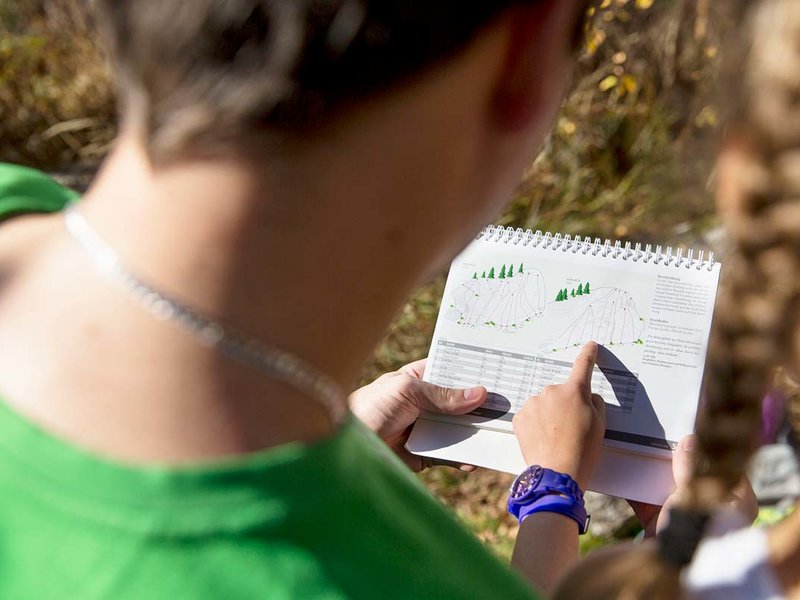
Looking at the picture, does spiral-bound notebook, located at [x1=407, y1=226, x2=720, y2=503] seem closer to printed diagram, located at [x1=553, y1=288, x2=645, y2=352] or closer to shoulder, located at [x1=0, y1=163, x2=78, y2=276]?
printed diagram, located at [x1=553, y1=288, x2=645, y2=352]

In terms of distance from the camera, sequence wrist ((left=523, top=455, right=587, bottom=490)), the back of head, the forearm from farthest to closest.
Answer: wrist ((left=523, top=455, right=587, bottom=490)), the forearm, the back of head

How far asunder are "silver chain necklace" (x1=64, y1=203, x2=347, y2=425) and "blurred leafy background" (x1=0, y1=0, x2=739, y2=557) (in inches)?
65.9

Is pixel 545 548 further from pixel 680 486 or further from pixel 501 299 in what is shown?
pixel 501 299

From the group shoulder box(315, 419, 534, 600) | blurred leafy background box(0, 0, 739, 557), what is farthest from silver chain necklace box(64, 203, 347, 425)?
blurred leafy background box(0, 0, 739, 557)

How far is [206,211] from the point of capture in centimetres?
64

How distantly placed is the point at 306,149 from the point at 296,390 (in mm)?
204

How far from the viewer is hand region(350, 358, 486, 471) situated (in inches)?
57.6

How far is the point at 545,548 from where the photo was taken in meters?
1.30

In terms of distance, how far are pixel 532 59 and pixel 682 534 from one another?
1.41 feet

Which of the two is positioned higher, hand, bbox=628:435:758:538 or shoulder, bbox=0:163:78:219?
shoulder, bbox=0:163:78:219

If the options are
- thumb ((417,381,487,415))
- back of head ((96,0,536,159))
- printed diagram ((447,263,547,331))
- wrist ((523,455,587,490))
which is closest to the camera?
back of head ((96,0,536,159))

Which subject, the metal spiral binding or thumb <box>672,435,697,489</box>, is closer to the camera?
thumb <box>672,435,697,489</box>

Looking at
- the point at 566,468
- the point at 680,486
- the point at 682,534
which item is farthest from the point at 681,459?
the point at 682,534

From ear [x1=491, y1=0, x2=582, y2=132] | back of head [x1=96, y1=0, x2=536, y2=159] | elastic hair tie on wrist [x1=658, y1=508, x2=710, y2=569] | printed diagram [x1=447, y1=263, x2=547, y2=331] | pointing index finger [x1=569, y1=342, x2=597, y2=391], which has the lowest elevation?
pointing index finger [x1=569, y1=342, x2=597, y2=391]
